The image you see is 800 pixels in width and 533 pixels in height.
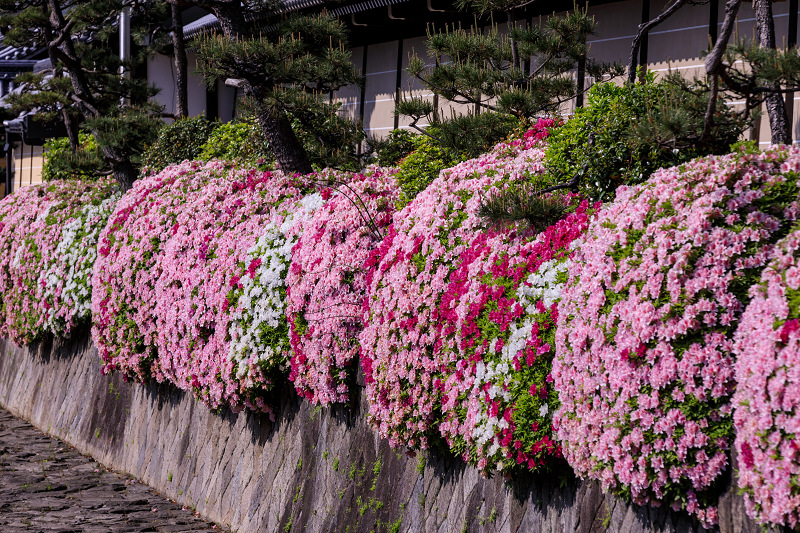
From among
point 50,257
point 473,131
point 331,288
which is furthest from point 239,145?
point 331,288

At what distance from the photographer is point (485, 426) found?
17.4 feet

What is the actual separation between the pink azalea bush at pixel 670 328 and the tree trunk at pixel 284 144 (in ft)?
20.7

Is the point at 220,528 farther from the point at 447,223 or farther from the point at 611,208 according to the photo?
the point at 611,208

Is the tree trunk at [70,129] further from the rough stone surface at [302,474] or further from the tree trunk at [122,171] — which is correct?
the rough stone surface at [302,474]

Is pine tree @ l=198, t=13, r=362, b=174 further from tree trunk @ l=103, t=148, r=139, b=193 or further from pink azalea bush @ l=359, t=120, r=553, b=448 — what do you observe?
tree trunk @ l=103, t=148, r=139, b=193

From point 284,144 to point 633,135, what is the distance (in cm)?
582

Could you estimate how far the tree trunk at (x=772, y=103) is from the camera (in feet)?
21.2

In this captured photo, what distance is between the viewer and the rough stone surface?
515 centimetres

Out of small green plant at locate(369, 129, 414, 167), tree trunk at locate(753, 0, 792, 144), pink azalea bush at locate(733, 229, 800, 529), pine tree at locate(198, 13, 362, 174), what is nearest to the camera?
pink azalea bush at locate(733, 229, 800, 529)

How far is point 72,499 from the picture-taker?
962cm

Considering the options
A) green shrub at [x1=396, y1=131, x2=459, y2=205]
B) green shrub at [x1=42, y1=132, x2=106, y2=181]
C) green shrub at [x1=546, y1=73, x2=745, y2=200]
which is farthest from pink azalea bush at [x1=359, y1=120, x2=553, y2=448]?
green shrub at [x1=42, y1=132, x2=106, y2=181]

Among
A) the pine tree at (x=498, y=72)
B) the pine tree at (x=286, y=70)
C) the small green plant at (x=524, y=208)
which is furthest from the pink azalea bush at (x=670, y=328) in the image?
the pine tree at (x=286, y=70)

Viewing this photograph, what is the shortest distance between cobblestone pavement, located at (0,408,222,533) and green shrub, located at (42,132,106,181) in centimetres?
571

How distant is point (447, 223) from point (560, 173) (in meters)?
0.89
